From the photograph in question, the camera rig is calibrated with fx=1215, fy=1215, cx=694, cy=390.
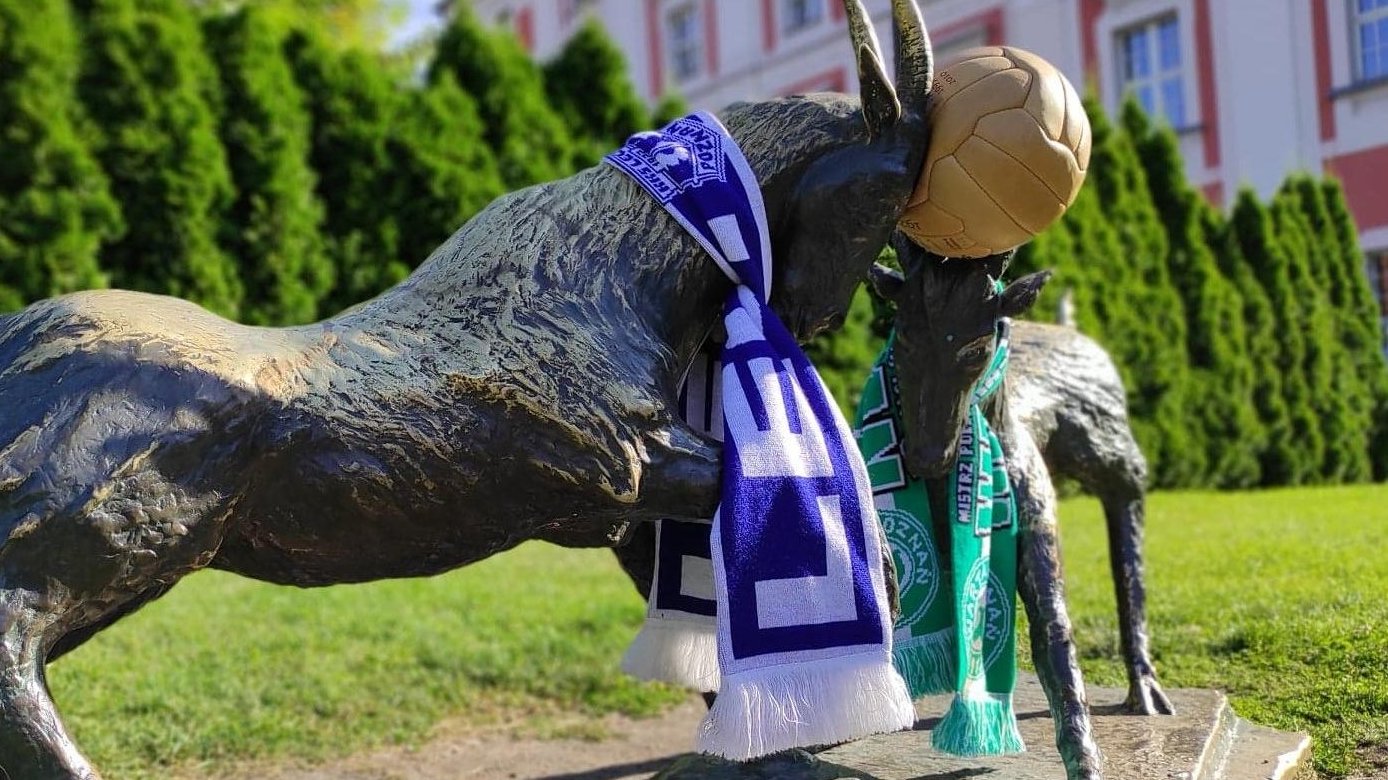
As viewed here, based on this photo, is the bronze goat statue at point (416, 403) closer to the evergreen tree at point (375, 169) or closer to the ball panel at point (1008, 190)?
the ball panel at point (1008, 190)

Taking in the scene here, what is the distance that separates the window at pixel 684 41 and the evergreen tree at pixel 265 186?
41.5 feet

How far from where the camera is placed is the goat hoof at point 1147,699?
9.33 ft

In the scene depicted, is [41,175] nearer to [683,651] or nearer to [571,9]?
[683,651]

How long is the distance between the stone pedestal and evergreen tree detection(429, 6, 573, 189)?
585cm

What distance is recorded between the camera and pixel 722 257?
1904 mm

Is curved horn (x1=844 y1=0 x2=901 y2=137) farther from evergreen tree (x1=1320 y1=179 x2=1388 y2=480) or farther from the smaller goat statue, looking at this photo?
evergreen tree (x1=1320 y1=179 x2=1388 y2=480)

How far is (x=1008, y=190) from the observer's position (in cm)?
198

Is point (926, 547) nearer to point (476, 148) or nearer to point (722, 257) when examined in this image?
point (722, 257)

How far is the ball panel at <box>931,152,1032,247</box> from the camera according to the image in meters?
1.96

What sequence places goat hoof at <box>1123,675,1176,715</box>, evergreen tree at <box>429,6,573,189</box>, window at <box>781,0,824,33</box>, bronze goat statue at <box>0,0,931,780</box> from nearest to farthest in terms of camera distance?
bronze goat statue at <box>0,0,931,780</box> < goat hoof at <box>1123,675,1176,715</box> < evergreen tree at <box>429,6,573,189</box> < window at <box>781,0,824,33</box>

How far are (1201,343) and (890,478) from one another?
25.5ft

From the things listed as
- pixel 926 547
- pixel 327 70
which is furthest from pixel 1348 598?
pixel 327 70

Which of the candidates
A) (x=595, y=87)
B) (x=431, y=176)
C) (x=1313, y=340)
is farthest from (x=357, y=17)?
(x=1313, y=340)

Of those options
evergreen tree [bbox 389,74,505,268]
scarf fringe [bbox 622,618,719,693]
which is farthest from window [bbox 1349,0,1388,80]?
evergreen tree [bbox 389,74,505,268]
